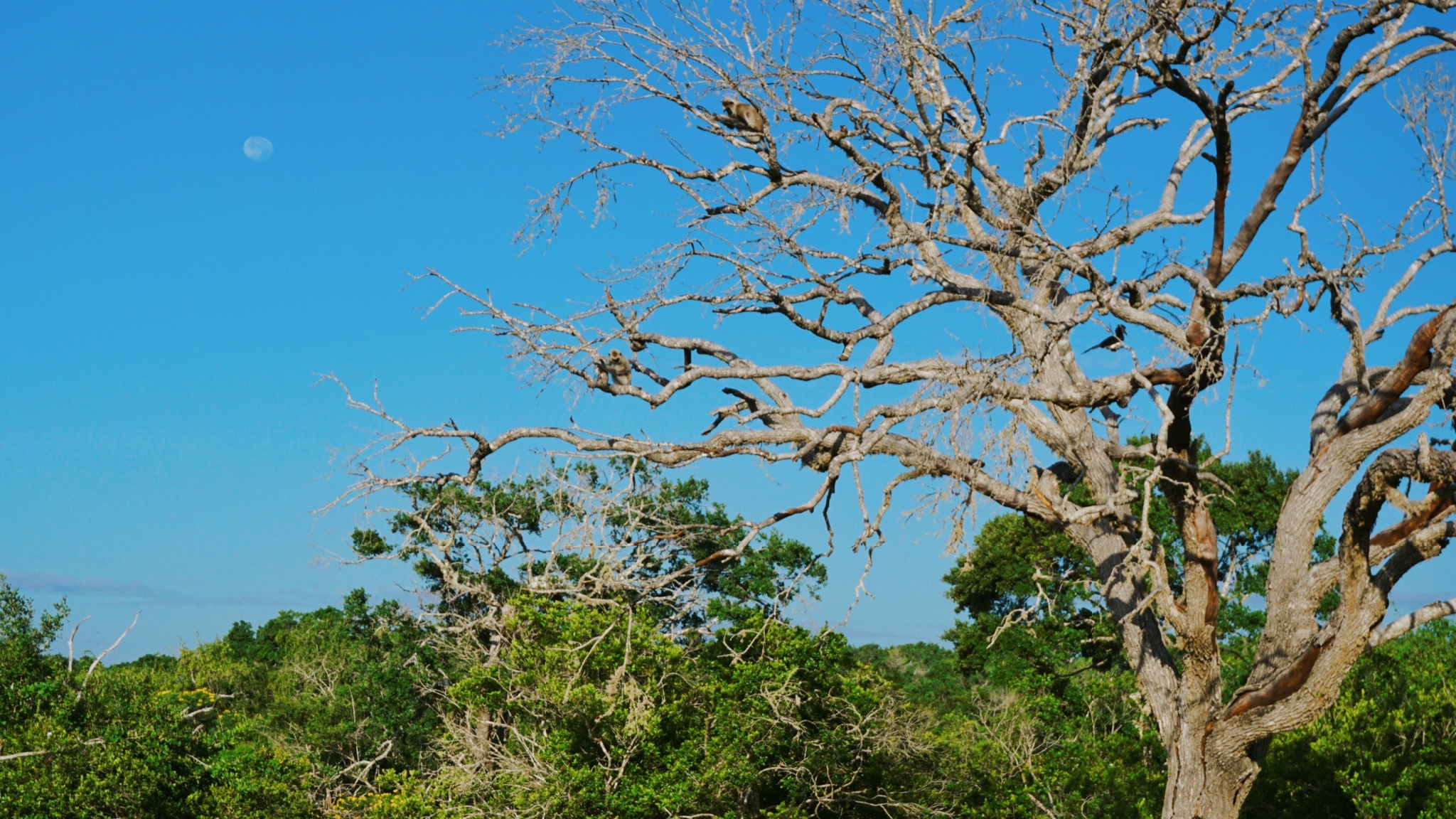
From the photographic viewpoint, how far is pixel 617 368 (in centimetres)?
828

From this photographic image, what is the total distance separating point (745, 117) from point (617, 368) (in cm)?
204

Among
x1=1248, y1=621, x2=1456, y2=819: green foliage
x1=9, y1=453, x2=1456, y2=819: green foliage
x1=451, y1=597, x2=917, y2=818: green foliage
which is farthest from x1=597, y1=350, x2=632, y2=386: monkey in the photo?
x1=1248, y1=621, x2=1456, y2=819: green foliage

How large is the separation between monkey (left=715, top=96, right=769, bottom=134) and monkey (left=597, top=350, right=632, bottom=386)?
6.22 feet

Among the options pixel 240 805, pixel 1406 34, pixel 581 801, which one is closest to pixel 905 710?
pixel 581 801

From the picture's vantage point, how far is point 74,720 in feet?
48.5

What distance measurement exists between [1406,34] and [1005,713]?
1314 centimetres

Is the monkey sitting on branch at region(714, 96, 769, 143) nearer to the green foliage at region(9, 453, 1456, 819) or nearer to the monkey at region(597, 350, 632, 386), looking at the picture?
the monkey at region(597, 350, 632, 386)

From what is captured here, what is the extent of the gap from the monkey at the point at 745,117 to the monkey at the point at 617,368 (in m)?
1.90

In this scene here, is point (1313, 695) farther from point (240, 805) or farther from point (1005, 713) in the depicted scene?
point (240, 805)

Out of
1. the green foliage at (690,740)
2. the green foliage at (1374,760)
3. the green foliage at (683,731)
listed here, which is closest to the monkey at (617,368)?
the green foliage at (690,740)

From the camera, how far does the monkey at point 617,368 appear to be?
8.20m

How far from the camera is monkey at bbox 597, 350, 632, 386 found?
8.20 meters

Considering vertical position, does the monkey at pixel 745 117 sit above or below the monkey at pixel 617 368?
above

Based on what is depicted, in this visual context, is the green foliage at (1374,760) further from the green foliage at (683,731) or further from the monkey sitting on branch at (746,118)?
the monkey sitting on branch at (746,118)
